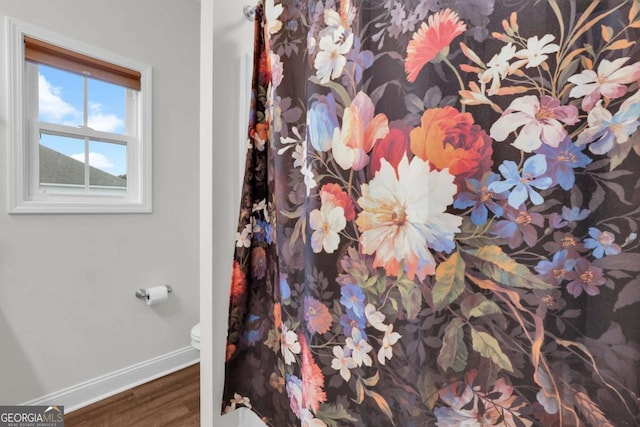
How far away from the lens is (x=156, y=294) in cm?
177

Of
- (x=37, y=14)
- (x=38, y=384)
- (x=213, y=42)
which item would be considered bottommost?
(x=38, y=384)

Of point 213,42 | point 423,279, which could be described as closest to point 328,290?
point 423,279

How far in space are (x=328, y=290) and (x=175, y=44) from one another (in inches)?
80.5

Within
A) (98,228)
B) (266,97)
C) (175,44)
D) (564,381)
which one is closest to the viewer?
(564,381)

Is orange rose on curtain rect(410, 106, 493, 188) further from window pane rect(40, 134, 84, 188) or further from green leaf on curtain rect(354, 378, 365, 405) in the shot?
window pane rect(40, 134, 84, 188)

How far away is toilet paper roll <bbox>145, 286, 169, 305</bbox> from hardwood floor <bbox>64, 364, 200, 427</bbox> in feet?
1.71

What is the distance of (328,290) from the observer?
69cm

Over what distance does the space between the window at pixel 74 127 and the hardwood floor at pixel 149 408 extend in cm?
109

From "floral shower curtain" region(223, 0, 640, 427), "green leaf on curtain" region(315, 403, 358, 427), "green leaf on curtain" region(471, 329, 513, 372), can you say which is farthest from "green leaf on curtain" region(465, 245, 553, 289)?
"green leaf on curtain" region(315, 403, 358, 427)

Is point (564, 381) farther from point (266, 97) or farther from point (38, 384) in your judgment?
point (38, 384)

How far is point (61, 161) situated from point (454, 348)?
6.81ft

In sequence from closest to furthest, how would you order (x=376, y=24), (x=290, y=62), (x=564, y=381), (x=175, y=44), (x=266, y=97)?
(x=564, y=381) < (x=376, y=24) < (x=290, y=62) < (x=266, y=97) < (x=175, y=44)

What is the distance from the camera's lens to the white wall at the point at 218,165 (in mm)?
860

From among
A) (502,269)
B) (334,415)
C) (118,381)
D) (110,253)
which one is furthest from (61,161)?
(502,269)
